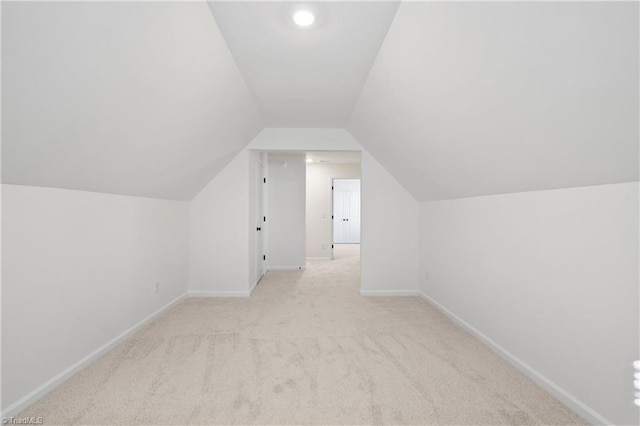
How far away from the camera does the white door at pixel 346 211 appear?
10.7m

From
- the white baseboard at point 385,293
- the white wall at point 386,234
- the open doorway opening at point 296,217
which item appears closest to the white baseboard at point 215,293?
the open doorway opening at point 296,217

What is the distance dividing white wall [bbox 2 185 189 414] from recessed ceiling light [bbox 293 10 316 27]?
6.36ft

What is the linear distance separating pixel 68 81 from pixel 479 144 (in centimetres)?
245

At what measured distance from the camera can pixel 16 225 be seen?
171 centimetres

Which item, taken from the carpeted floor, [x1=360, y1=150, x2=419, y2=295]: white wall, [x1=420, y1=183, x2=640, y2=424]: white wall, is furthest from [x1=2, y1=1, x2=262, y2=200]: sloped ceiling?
[x1=420, y1=183, x2=640, y2=424]: white wall

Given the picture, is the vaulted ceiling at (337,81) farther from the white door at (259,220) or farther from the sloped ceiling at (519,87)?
the white door at (259,220)

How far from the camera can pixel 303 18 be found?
184 cm

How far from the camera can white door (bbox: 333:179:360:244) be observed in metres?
10.7

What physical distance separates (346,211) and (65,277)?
30.3 feet

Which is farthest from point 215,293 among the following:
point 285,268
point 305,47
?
point 305,47

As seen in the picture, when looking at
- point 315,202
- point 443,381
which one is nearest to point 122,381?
point 443,381

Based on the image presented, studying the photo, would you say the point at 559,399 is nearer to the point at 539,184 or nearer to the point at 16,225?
the point at 539,184

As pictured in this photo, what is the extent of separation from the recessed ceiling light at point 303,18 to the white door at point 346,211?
878 cm

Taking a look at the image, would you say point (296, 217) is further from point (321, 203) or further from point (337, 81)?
point (337, 81)
